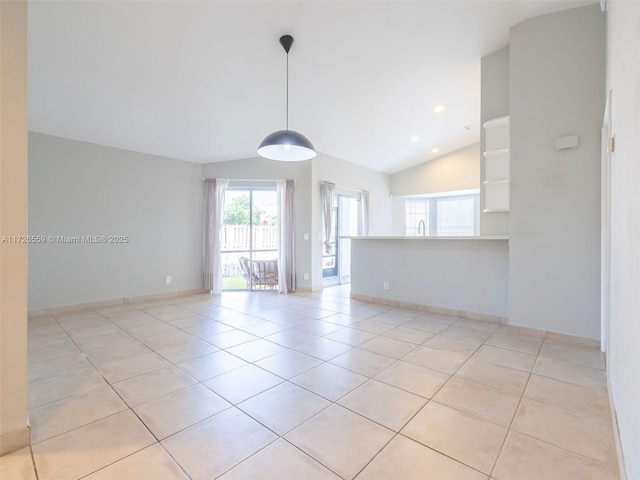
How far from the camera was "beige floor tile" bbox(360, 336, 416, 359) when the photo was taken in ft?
9.00

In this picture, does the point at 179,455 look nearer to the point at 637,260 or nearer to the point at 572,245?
the point at 637,260

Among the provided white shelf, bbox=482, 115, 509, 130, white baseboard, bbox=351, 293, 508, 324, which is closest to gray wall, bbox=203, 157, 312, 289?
white baseboard, bbox=351, 293, 508, 324

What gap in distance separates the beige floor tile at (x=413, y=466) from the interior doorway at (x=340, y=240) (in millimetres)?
5092

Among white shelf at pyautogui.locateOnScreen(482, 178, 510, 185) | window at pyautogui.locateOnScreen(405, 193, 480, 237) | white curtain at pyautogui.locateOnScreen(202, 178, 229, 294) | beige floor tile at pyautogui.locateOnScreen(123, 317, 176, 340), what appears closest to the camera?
beige floor tile at pyautogui.locateOnScreen(123, 317, 176, 340)

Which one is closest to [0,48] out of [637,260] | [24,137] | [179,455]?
[24,137]

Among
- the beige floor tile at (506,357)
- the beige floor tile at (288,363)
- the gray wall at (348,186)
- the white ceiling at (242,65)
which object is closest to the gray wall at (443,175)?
the gray wall at (348,186)

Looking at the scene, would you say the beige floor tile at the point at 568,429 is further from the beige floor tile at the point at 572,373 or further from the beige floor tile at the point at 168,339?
the beige floor tile at the point at 168,339

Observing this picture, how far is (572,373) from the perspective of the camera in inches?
91.4

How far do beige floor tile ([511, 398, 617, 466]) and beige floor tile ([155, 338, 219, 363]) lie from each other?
250 cm

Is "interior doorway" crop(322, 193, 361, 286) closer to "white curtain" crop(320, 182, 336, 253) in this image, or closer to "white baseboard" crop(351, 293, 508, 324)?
"white curtain" crop(320, 182, 336, 253)

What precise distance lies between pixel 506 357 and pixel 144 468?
2769 mm

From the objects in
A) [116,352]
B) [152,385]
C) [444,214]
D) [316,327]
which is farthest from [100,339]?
[444,214]

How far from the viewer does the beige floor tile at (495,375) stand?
213 cm

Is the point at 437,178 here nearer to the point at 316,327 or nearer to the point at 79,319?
the point at 316,327
